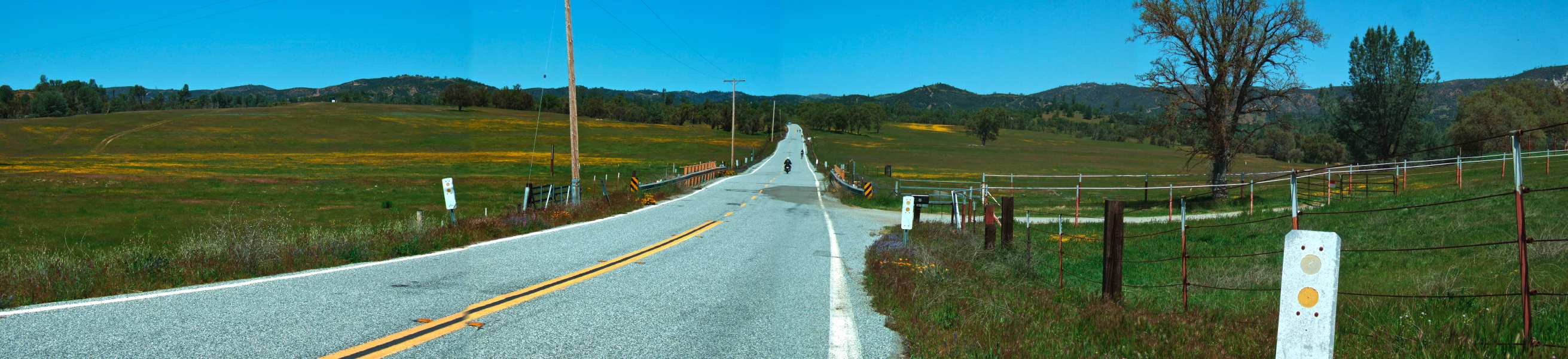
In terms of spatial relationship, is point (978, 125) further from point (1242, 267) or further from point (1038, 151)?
point (1242, 267)

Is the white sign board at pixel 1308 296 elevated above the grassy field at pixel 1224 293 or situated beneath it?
elevated above

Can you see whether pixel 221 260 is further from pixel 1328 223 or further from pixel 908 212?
pixel 1328 223

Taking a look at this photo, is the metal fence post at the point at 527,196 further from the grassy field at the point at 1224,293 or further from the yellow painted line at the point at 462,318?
the grassy field at the point at 1224,293

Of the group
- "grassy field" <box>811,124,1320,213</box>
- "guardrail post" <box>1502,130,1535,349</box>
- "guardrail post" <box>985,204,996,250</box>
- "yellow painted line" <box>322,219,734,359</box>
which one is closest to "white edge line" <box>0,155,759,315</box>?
"yellow painted line" <box>322,219,734,359</box>

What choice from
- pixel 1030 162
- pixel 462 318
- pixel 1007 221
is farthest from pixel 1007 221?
pixel 1030 162

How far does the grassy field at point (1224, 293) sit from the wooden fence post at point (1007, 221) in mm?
384

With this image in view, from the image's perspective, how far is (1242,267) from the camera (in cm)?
1243

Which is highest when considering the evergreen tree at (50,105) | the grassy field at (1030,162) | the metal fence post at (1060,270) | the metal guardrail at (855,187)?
the evergreen tree at (50,105)

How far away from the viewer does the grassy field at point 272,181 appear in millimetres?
10359

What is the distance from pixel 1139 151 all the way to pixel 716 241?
125m

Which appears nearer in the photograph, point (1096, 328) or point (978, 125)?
point (1096, 328)

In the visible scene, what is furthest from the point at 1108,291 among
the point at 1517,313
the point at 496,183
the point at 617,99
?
the point at 617,99

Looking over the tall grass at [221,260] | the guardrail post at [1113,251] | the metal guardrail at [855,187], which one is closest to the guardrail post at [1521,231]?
the guardrail post at [1113,251]

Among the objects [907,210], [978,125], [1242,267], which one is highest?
[978,125]
